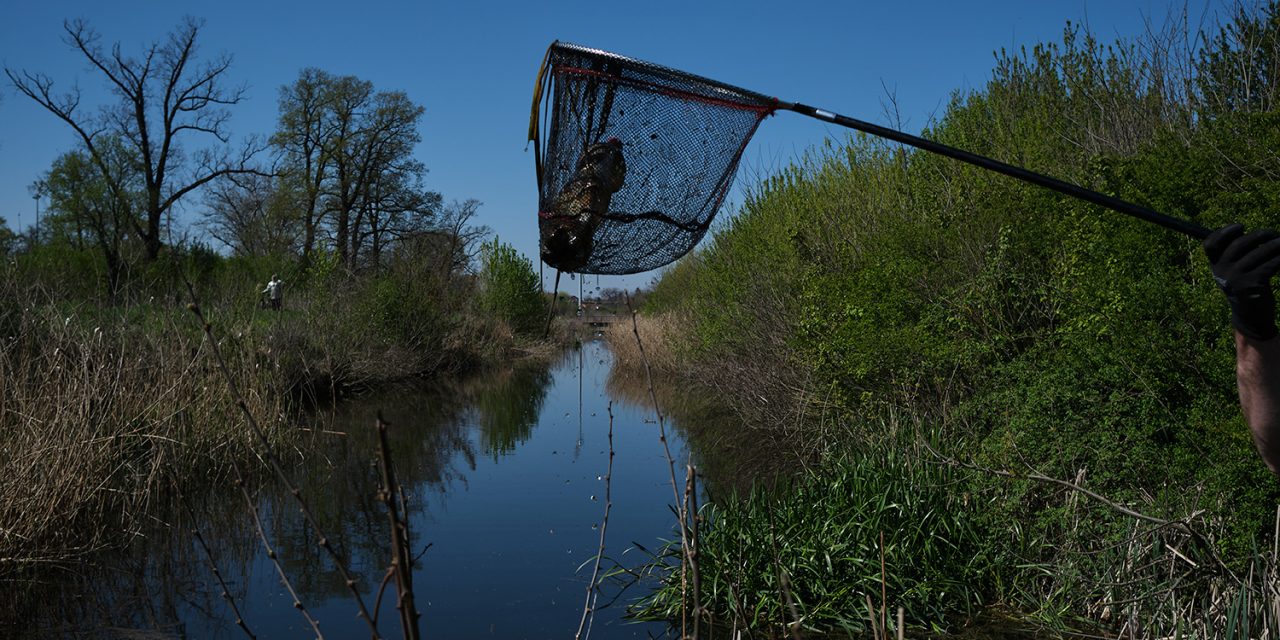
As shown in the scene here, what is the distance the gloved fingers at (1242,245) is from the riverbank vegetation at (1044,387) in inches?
73.0

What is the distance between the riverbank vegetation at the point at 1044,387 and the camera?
233 inches

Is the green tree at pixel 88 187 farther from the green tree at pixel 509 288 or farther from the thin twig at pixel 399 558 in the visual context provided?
the thin twig at pixel 399 558

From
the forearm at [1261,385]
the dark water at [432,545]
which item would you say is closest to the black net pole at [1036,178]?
the forearm at [1261,385]

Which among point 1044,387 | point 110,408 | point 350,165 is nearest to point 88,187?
point 350,165

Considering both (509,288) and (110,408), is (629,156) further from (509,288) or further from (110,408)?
(509,288)

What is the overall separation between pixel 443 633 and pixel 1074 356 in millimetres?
5140

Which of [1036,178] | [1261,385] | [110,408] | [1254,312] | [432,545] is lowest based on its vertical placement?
[432,545]

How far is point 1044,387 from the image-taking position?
7148mm

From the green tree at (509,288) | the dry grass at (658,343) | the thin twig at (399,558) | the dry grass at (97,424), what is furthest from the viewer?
the green tree at (509,288)

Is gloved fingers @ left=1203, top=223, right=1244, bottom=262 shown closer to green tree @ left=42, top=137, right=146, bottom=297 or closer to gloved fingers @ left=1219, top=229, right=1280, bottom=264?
gloved fingers @ left=1219, top=229, right=1280, bottom=264

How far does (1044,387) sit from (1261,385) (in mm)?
5187

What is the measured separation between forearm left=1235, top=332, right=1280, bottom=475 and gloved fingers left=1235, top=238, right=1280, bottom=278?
151 millimetres

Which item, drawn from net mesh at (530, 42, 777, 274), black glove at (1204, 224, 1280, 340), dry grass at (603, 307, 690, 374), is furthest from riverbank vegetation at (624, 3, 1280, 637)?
dry grass at (603, 307, 690, 374)

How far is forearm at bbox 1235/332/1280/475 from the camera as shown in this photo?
218 centimetres
